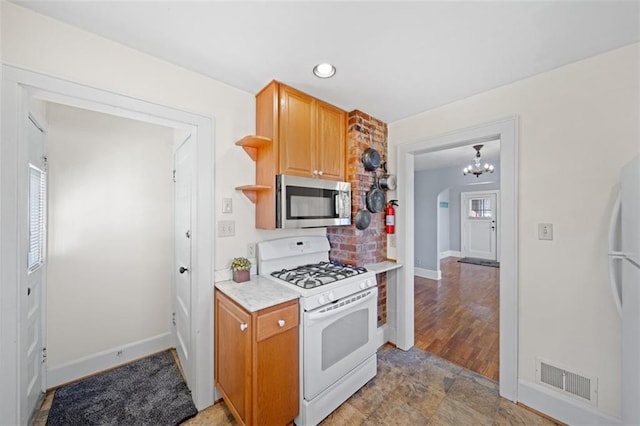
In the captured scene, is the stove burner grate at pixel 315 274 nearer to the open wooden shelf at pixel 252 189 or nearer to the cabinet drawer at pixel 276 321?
the cabinet drawer at pixel 276 321

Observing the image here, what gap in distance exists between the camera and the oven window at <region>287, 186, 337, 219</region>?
1.92 meters

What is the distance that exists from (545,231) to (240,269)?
2260 millimetres

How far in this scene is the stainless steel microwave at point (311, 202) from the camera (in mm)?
1858

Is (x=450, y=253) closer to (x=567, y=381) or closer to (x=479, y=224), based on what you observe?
(x=479, y=224)

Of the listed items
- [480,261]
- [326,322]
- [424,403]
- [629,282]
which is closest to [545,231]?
[629,282]

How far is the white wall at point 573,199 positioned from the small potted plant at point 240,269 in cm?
210

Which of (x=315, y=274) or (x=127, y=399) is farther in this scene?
(x=315, y=274)

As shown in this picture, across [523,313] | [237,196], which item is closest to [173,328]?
[237,196]

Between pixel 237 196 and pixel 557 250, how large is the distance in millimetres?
2407

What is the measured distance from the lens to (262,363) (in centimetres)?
140

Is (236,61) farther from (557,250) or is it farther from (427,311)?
(427,311)

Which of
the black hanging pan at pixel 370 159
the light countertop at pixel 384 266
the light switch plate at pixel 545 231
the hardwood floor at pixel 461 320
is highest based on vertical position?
the black hanging pan at pixel 370 159

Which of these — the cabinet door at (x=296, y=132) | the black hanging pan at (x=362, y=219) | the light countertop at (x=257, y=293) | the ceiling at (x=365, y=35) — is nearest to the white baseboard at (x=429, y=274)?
the black hanging pan at (x=362, y=219)

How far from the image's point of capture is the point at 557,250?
1.70 meters
